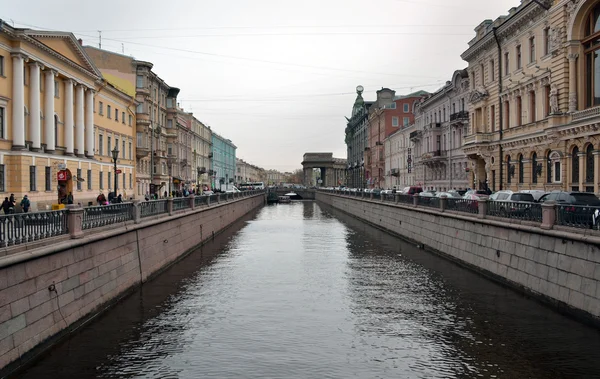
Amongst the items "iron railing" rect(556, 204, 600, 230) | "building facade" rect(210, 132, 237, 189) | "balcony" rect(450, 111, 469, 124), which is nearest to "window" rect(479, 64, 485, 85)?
"balcony" rect(450, 111, 469, 124)

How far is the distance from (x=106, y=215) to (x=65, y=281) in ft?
15.4

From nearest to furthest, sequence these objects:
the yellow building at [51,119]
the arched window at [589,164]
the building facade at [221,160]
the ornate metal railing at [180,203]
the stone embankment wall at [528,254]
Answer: the stone embankment wall at [528,254] < the arched window at [589,164] < the ornate metal railing at [180,203] < the yellow building at [51,119] < the building facade at [221,160]

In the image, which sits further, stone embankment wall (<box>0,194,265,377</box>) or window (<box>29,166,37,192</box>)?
window (<box>29,166,37,192</box>)

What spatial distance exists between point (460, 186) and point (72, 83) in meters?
36.6

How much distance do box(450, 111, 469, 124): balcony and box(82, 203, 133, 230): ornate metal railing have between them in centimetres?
4034

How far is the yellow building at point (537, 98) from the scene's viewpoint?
100 feet

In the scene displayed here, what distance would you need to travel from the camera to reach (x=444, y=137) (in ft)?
212

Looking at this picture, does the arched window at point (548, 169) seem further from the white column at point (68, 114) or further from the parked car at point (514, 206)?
the white column at point (68, 114)

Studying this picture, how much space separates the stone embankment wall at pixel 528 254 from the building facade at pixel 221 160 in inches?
3441

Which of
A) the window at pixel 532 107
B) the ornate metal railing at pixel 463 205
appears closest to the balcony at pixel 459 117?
the window at pixel 532 107

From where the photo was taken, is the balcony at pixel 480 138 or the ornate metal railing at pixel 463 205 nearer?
the ornate metal railing at pixel 463 205

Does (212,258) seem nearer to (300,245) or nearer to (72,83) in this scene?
(300,245)

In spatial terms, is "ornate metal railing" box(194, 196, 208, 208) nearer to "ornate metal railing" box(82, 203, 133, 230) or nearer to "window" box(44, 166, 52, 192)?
"window" box(44, 166, 52, 192)

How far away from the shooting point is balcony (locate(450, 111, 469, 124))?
54.8m
